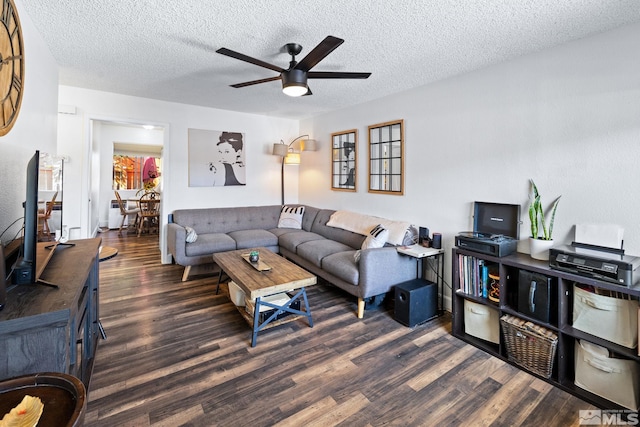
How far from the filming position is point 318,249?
3594mm

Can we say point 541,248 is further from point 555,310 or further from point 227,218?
point 227,218

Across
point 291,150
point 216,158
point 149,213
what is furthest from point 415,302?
point 149,213

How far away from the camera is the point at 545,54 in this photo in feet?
7.82

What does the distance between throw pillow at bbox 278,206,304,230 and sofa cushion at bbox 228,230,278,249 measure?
0.50 metres

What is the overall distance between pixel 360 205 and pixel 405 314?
1.84 metres

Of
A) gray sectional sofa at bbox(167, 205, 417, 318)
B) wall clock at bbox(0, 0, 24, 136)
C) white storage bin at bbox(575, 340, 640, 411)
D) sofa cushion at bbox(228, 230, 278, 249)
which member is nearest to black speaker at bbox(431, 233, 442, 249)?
gray sectional sofa at bbox(167, 205, 417, 318)

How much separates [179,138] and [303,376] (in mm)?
3884

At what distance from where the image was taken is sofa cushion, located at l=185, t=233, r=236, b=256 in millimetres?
3838

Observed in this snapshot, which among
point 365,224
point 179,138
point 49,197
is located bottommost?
point 365,224

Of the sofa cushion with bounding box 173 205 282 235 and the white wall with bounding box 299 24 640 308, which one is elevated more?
the white wall with bounding box 299 24 640 308

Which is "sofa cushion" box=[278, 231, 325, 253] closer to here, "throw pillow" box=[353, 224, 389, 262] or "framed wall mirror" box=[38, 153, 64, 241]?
"throw pillow" box=[353, 224, 389, 262]

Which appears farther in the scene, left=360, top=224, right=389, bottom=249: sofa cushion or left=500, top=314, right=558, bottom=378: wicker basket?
left=360, top=224, right=389, bottom=249: sofa cushion

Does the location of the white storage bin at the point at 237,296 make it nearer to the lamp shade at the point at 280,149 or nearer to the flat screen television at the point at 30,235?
the flat screen television at the point at 30,235

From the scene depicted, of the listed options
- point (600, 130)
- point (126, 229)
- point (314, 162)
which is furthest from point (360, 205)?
point (126, 229)
